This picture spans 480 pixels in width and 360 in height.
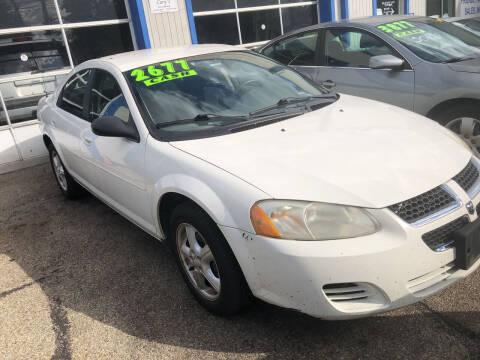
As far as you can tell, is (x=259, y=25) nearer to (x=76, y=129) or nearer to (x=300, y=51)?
(x=300, y=51)

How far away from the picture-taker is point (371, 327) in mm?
2434

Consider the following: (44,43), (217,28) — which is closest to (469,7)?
(217,28)

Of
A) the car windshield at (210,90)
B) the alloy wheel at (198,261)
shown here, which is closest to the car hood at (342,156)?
the car windshield at (210,90)

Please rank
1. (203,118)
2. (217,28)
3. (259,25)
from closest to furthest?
(203,118)
(217,28)
(259,25)

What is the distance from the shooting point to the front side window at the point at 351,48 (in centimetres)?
475

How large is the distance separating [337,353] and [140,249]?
1973mm

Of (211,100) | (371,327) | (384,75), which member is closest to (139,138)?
(211,100)

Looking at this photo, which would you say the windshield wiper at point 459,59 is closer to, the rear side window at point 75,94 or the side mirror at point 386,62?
the side mirror at point 386,62

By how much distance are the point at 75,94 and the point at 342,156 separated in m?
2.91

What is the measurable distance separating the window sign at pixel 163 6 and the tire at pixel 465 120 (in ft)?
17.9

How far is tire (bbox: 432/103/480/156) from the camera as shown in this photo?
4.05 metres

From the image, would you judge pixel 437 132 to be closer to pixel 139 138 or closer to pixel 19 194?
pixel 139 138

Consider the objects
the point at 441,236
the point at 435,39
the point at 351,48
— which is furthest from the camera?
the point at 351,48

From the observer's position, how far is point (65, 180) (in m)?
4.90
